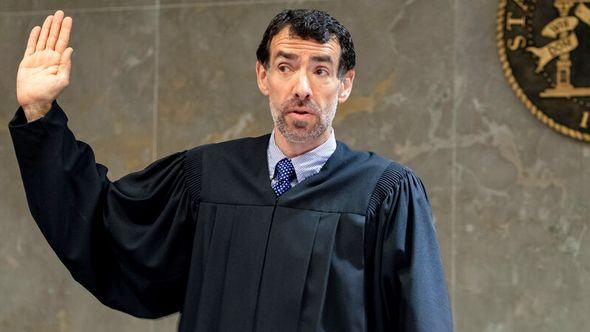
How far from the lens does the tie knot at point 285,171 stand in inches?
87.9

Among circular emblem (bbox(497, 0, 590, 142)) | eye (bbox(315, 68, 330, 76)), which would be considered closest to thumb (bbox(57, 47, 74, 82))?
eye (bbox(315, 68, 330, 76))

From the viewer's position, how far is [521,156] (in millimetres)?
3584

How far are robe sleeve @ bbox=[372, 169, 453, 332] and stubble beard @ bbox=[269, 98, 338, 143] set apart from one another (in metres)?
0.18

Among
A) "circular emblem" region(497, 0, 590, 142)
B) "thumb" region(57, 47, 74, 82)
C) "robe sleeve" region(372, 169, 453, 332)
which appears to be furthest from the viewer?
"circular emblem" region(497, 0, 590, 142)

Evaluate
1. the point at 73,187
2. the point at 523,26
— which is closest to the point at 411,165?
the point at 523,26

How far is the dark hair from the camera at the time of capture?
7.18 ft

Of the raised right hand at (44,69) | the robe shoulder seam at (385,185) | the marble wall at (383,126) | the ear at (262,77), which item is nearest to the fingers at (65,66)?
the raised right hand at (44,69)

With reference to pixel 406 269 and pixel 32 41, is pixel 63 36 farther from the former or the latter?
pixel 406 269

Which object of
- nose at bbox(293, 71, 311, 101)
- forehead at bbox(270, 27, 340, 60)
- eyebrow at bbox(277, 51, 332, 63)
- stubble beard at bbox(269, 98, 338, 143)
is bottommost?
stubble beard at bbox(269, 98, 338, 143)

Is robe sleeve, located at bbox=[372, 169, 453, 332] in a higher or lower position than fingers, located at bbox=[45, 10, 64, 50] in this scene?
lower

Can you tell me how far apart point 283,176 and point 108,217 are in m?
0.39

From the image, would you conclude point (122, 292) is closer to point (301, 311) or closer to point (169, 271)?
point (169, 271)

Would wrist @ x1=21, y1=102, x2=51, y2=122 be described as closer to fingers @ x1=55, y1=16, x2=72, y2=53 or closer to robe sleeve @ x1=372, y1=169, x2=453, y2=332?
fingers @ x1=55, y1=16, x2=72, y2=53

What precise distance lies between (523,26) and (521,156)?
44 centimetres
